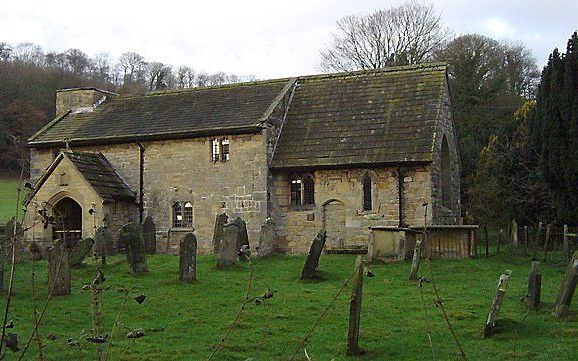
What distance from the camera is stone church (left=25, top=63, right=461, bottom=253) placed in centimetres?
2477

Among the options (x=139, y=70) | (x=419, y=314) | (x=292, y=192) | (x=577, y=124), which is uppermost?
(x=139, y=70)

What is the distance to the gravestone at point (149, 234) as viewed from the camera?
25484mm

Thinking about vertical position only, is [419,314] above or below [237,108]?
below

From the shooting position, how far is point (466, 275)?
1816 cm

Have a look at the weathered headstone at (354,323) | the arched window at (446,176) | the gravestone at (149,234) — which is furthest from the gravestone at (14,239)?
the arched window at (446,176)

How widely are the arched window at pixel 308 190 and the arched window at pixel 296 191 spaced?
212mm

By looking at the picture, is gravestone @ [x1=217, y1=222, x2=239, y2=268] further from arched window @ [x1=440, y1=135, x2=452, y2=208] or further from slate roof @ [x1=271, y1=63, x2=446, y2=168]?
arched window @ [x1=440, y1=135, x2=452, y2=208]

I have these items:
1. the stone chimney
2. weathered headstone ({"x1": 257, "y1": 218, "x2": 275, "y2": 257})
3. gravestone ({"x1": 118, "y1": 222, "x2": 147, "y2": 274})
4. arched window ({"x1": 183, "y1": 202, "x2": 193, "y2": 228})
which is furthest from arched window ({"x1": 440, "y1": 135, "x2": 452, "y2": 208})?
the stone chimney

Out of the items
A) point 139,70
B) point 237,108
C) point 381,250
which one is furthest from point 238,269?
point 139,70

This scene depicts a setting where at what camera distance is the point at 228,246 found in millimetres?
19375

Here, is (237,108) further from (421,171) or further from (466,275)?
(466,275)

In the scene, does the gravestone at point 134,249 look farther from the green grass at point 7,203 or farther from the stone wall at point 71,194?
the green grass at point 7,203

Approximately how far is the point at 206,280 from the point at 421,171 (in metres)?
9.81

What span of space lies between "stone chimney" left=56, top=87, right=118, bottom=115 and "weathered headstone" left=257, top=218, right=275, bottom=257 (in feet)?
41.0
